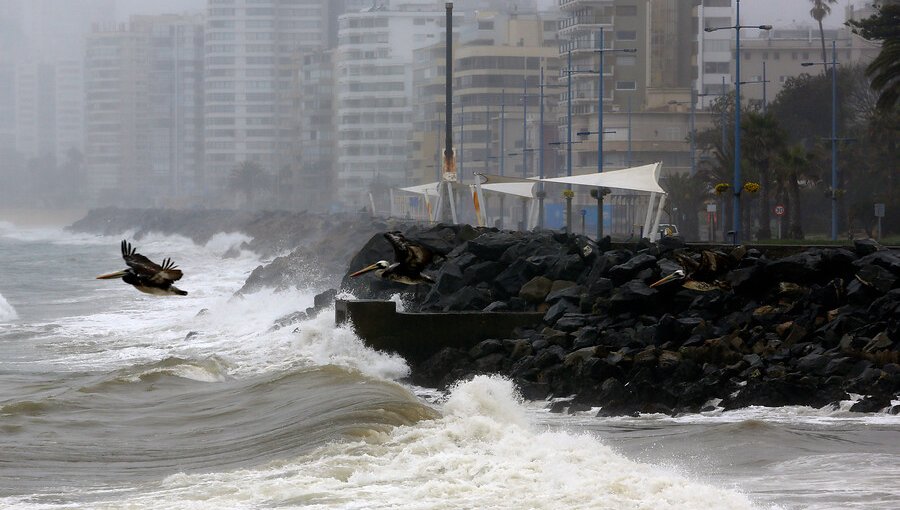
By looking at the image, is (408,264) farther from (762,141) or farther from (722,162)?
(722,162)

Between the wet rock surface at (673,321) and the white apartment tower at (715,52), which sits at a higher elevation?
the white apartment tower at (715,52)

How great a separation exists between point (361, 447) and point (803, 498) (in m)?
4.70

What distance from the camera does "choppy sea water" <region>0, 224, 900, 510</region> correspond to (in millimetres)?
14180

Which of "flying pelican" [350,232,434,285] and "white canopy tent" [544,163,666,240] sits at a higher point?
"white canopy tent" [544,163,666,240]

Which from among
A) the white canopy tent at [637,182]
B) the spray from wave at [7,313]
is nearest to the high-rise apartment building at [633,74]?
the spray from wave at [7,313]

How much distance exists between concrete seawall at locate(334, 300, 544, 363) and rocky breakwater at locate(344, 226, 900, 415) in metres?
0.42

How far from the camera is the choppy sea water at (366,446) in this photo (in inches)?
558

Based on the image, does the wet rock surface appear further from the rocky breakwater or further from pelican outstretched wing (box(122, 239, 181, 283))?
pelican outstretched wing (box(122, 239, 181, 283))

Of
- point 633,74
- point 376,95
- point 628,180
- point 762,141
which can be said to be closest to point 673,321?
point 628,180

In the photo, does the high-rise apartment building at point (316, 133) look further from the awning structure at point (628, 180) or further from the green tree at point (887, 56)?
the awning structure at point (628, 180)

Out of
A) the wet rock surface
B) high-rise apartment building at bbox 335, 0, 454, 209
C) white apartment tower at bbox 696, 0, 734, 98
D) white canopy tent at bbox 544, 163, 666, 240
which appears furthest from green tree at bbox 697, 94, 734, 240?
high-rise apartment building at bbox 335, 0, 454, 209

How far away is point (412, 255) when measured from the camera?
35.8 ft

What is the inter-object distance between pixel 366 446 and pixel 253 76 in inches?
6586

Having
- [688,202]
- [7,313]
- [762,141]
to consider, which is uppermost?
[762,141]
